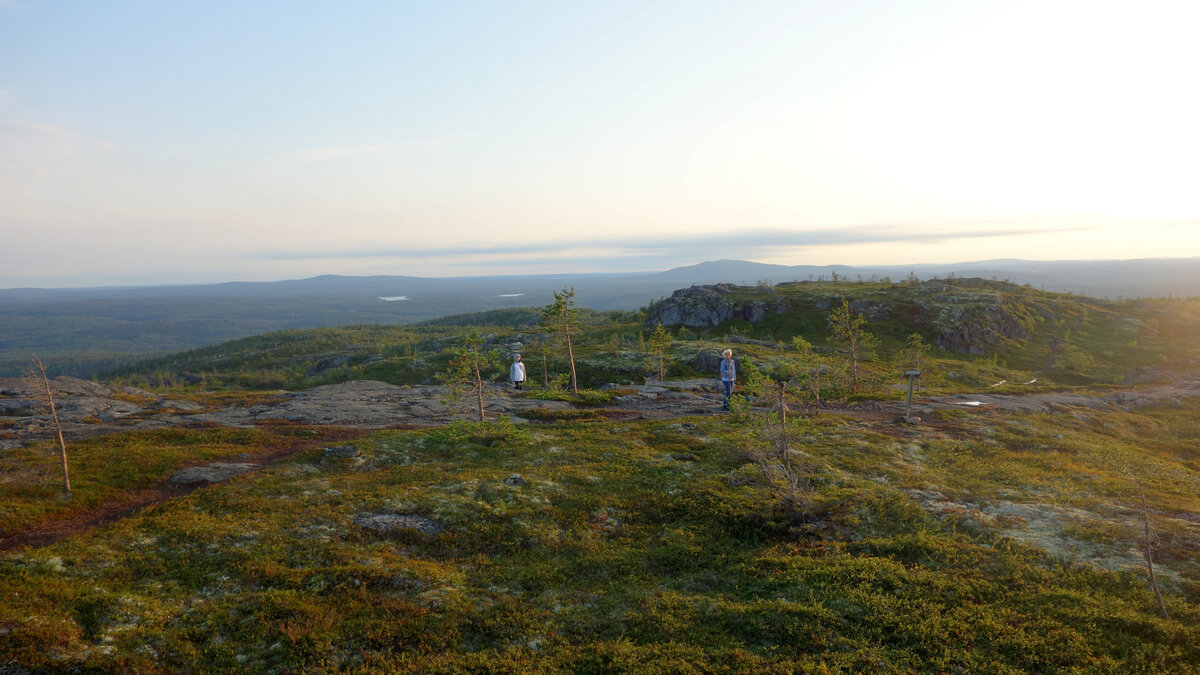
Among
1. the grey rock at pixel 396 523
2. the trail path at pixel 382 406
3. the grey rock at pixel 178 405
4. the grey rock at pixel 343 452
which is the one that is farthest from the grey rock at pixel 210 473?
the grey rock at pixel 178 405

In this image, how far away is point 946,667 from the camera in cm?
1120

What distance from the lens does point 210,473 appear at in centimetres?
2302

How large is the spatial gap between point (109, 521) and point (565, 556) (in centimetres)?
1682

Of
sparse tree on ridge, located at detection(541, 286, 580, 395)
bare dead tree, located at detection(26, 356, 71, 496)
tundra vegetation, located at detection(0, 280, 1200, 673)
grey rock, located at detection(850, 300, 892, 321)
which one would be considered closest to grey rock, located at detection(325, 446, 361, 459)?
tundra vegetation, located at detection(0, 280, 1200, 673)

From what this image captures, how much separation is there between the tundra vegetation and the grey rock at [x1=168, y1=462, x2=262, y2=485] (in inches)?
35.1

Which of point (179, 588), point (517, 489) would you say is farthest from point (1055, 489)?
point (179, 588)

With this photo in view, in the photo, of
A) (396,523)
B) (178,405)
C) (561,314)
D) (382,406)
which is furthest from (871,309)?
(178,405)

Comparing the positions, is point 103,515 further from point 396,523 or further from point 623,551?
point 623,551

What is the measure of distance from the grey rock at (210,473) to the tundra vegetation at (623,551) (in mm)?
890

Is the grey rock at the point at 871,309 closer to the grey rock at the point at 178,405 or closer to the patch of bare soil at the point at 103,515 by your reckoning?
the patch of bare soil at the point at 103,515

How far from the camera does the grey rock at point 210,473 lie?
2222 cm

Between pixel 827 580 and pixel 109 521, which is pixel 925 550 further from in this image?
pixel 109 521

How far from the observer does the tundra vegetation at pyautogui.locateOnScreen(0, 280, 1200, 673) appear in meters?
11.7

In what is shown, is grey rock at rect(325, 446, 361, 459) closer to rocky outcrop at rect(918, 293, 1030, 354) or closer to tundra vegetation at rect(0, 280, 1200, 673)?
tundra vegetation at rect(0, 280, 1200, 673)
